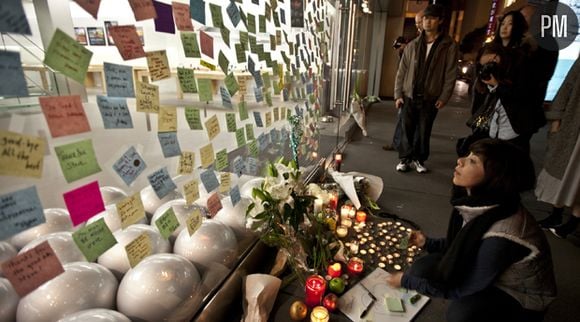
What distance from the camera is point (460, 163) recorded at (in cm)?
117

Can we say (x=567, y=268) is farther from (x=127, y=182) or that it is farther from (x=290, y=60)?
(x=127, y=182)

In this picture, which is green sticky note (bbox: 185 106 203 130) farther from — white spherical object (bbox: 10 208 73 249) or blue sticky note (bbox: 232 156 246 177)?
white spherical object (bbox: 10 208 73 249)

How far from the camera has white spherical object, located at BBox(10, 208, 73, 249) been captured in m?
1.09

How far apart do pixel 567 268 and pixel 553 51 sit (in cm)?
146

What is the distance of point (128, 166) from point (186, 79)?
1.16 ft

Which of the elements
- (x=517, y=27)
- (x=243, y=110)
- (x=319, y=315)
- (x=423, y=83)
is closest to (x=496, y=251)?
(x=319, y=315)

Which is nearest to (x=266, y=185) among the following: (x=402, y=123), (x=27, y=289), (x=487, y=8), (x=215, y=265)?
(x=215, y=265)

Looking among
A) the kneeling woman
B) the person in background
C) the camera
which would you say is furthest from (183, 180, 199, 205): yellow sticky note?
the person in background

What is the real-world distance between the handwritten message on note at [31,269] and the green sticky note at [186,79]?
1.97 ft

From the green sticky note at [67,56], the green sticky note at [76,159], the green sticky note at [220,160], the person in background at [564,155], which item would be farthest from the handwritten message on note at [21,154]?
the person in background at [564,155]

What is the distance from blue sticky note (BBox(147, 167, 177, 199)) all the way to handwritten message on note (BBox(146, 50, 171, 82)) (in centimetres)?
31

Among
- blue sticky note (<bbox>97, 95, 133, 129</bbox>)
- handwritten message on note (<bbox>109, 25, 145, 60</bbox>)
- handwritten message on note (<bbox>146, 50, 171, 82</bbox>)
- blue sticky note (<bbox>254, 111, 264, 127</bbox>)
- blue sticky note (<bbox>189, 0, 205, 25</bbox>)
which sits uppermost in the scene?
blue sticky note (<bbox>189, 0, 205, 25</bbox>)

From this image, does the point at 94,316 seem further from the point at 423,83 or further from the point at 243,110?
the point at 423,83

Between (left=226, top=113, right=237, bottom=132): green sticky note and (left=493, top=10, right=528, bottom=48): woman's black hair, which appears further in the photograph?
(left=493, top=10, right=528, bottom=48): woman's black hair
